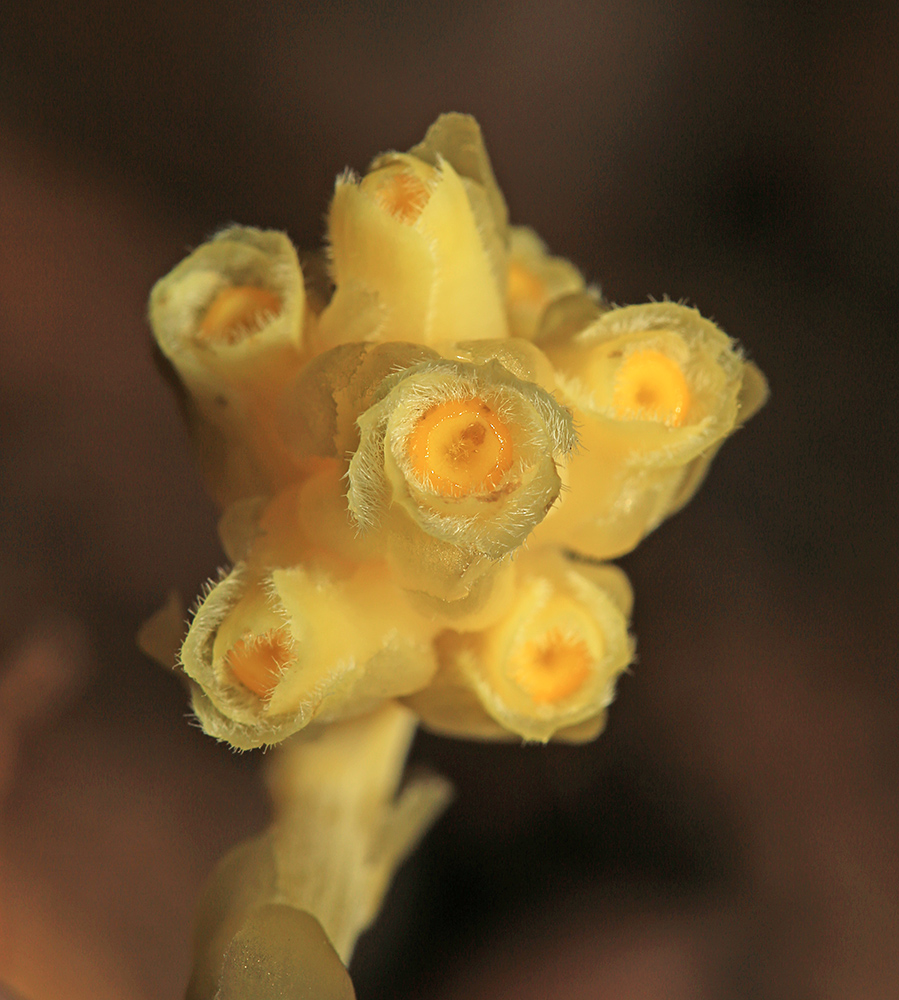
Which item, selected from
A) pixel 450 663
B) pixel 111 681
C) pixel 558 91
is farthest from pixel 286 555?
pixel 558 91

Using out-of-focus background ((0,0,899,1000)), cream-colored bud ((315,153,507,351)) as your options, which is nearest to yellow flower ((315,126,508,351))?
cream-colored bud ((315,153,507,351))

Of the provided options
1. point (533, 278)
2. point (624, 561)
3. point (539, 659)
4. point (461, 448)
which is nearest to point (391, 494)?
point (461, 448)

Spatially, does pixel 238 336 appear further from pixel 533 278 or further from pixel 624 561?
pixel 624 561

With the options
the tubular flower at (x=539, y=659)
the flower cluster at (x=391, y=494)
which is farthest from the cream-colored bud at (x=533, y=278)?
the tubular flower at (x=539, y=659)

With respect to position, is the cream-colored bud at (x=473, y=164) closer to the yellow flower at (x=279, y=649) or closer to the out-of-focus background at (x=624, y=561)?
the yellow flower at (x=279, y=649)

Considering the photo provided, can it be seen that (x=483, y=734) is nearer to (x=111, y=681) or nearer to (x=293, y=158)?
(x=111, y=681)

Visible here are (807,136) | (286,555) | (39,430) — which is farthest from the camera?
(807,136)

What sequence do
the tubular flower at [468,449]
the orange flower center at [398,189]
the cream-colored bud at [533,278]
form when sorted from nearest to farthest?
the tubular flower at [468,449]
the orange flower center at [398,189]
the cream-colored bud at [533,278]
